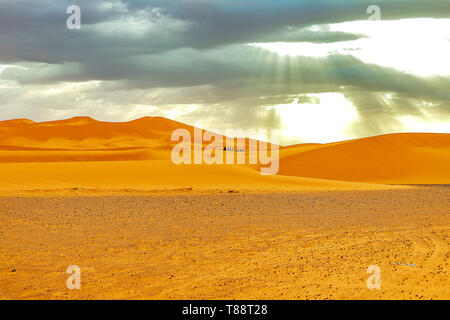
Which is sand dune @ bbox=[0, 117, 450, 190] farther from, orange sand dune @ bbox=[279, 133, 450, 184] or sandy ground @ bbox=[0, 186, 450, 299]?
sandy ground @ bbox=[0, 186, 450, 299]

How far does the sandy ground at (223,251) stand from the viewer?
26.4 ft

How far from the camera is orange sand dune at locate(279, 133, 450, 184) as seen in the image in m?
45.8

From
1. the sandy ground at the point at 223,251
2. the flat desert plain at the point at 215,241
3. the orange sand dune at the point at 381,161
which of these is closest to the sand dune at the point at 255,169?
the orange sand dune at the point at 381,161

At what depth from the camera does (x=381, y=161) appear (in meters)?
50.9

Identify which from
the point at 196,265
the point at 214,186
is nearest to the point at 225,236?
the point at 196,265

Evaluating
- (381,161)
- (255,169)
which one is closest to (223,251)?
(255,169)

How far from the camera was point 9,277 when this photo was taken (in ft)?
28.9

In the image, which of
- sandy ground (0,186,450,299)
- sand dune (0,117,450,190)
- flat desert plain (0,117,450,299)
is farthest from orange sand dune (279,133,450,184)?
sandy ground (0,186,450,299)

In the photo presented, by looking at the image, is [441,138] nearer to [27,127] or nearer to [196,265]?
[196,265]

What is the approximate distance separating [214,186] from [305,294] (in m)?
24.5

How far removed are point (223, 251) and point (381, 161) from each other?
4325cm

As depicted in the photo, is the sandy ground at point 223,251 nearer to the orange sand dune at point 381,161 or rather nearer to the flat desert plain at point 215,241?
the flat desert plain at point 215,241

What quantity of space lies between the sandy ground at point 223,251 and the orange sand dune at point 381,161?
26531 mm

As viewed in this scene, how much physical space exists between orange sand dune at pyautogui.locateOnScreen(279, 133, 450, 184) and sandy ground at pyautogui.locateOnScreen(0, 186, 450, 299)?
26531 millimetres
